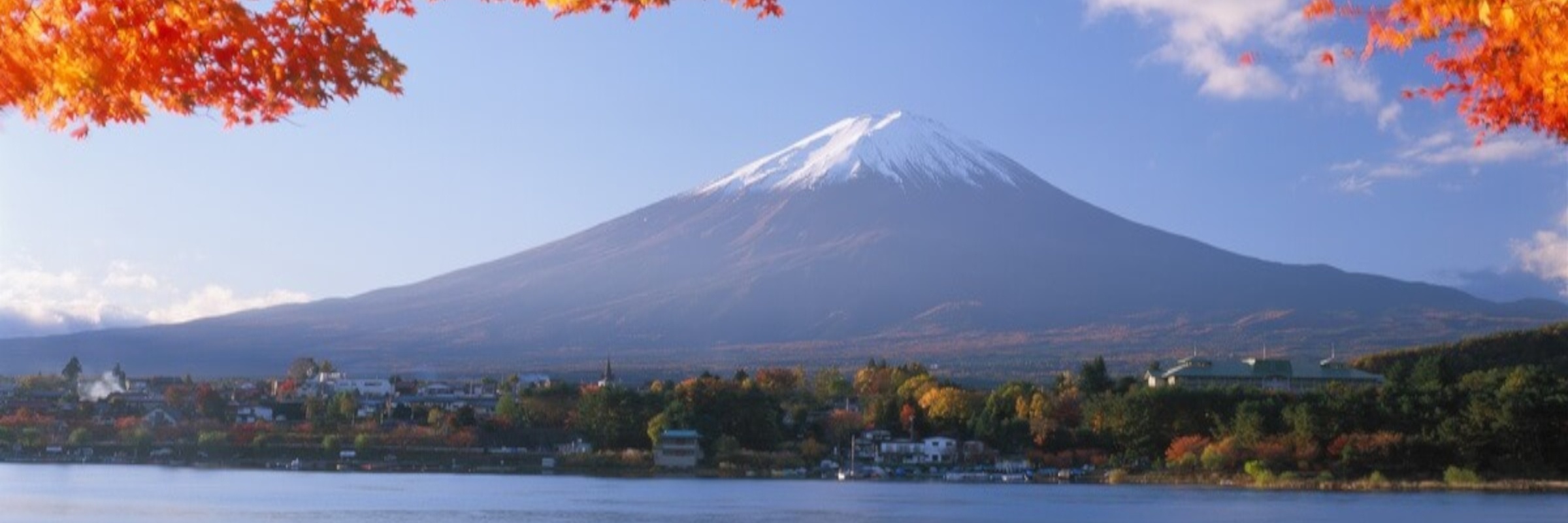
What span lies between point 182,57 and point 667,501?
65.1ft

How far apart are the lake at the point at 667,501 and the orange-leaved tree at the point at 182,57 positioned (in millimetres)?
15636

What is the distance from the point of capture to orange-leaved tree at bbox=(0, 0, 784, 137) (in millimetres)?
4754

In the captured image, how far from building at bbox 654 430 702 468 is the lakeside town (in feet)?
0.13

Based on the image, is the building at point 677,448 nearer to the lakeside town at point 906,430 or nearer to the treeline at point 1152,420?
the lakeside town at point 906,430

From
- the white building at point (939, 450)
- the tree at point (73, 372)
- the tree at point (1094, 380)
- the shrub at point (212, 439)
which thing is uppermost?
the tree at point (73, 372)

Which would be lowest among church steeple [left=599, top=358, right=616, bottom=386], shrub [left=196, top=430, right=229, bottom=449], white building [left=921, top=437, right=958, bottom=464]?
white building [left=921, top=437, right=958, bottom=464]

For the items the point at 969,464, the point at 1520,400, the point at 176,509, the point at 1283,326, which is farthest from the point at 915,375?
the point at 1283,326

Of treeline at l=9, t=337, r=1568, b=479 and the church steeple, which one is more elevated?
the church steeple

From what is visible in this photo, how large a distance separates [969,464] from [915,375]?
965 centimetres

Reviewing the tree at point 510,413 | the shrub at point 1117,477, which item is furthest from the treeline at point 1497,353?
the tree at point 510,413

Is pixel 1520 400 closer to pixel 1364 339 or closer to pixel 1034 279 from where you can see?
pixel 1364 339

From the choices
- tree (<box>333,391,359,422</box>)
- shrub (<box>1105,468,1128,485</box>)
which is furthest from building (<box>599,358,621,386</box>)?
shrub (<box>1105,468,1128,485</box>)

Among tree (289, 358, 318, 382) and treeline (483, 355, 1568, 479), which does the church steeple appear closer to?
treeline (483, 355, 1568, 479)

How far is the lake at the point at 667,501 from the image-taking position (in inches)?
843
